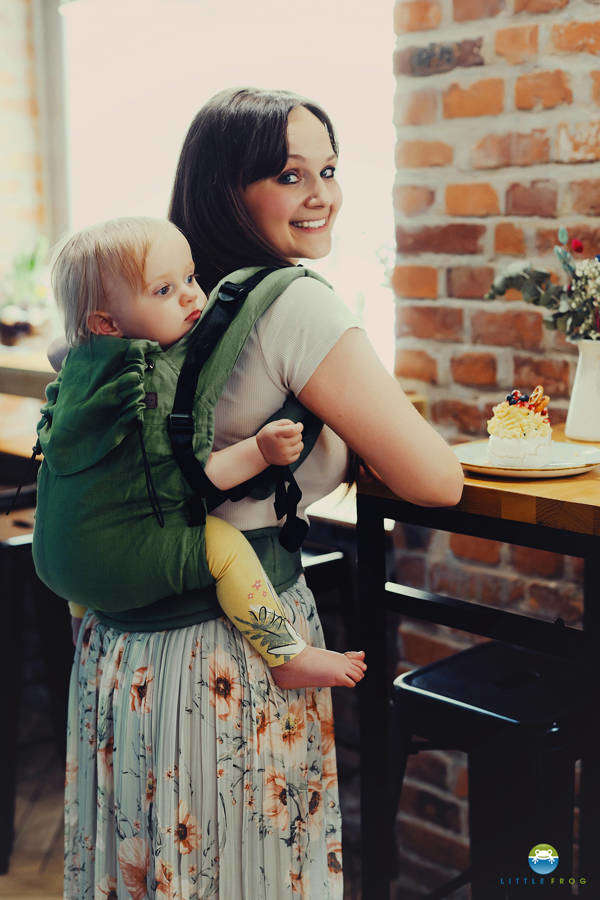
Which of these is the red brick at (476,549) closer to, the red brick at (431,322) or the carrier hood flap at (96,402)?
the red brick at (431,322)

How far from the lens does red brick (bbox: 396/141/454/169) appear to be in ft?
6.95

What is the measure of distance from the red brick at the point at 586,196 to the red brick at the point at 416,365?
47 centimetres

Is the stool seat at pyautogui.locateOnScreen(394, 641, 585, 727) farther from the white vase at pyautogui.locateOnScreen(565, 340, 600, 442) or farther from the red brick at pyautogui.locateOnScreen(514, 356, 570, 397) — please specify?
the red brick at pyautogui.locateOnScreen(514, 356, 570, 397)

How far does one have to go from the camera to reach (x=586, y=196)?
191 centimetres

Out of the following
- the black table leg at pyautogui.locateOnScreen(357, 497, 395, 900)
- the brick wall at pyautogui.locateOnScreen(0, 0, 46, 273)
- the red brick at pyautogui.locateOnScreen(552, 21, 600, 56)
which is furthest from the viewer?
the brick wall at pyautogui.locateOnScreen(0, 0, 46, 273)

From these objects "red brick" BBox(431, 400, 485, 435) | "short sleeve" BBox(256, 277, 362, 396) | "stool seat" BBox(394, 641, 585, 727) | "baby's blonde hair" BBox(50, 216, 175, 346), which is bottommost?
"stool seat" BBox(394, 641, 585, 727)

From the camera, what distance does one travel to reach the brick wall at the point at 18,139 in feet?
11.3

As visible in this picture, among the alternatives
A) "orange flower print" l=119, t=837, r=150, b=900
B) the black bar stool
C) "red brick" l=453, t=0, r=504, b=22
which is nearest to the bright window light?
"red brick" l=453, t=0, r=504, b=22

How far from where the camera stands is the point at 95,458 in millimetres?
1320

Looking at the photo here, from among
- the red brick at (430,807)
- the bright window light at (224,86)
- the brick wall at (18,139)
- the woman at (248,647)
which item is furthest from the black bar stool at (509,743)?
the brick wall at (18,139)

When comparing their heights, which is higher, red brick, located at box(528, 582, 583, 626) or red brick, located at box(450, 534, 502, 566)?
red brick, located at box(450, 534, 502, 566)

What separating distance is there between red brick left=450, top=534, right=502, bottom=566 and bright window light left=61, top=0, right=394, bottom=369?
0.60 metres

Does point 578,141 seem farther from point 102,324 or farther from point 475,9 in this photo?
point 102,324

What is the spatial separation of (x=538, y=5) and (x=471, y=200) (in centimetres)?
40
